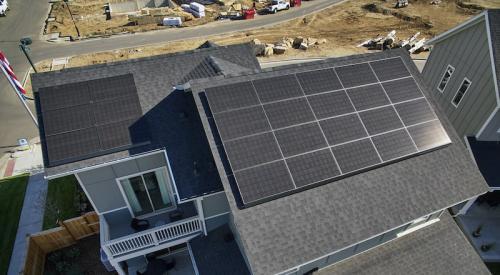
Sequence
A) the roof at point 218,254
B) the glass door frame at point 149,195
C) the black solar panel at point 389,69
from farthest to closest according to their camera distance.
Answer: the black solar panel at point 389,69
the glass door frame at point 149,195
the roof at point 218,254

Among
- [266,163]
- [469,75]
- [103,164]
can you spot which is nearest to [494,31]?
[469,75]

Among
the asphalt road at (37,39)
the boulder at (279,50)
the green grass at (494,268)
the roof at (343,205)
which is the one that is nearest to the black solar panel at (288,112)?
the roof at (343,205)

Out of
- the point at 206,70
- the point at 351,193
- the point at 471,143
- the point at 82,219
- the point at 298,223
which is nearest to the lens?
the point at 298,223

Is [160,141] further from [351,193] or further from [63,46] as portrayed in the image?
[63,46]

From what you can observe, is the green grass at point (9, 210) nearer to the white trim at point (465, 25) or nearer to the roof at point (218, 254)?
the roof at point (218, 254)

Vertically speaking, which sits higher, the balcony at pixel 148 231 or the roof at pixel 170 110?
the roof at pixel 170 110

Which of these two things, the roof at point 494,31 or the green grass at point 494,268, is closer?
the green grass at point 494,268

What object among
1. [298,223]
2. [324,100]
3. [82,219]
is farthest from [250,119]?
[82,219]

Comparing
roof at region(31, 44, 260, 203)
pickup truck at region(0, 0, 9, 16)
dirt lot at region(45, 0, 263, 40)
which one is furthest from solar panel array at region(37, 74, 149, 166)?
pickup truck at region(0, 0, 9, 16)
